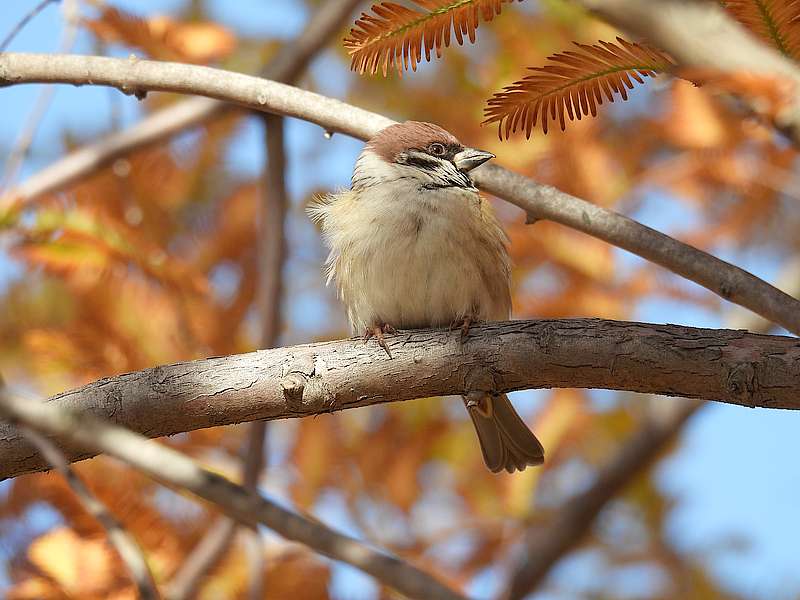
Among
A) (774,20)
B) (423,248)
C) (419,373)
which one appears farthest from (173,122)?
(774,20)

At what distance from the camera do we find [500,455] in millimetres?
3564

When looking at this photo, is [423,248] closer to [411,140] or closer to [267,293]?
[411,140]

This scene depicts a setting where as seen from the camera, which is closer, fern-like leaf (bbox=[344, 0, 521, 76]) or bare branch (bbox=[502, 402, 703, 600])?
fern-like leaf (bbox=[344, 0, 521, 76])

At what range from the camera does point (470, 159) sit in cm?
328

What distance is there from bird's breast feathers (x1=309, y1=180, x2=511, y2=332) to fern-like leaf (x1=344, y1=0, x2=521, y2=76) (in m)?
1.06

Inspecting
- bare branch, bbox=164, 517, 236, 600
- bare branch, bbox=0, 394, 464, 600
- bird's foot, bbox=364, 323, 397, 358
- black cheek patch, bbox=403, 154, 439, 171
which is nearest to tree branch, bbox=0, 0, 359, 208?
black cheek patch, bbox=403, 154, 439, 171

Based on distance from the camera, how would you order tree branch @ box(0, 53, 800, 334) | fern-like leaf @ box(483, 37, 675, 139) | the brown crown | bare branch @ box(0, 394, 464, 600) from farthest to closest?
A: 1. the brown crown
2. tree branch @ box(0, 53, 800, 334)
3. bare branch @ box(0, 394, 464, 600)
4. fern-like leaf @ box(483, 37, 675, 139)

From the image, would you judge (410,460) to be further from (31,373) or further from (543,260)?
(31,373)

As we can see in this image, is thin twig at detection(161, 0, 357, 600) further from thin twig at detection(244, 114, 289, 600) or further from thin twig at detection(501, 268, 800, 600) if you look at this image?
thin twig at detection(501, 268, 800, 600)

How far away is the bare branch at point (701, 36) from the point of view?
→ 2107 millimetres

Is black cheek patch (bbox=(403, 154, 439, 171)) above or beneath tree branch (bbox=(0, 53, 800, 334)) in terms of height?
above

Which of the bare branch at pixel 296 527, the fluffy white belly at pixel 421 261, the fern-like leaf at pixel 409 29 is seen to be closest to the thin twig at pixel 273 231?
the fluffy white belly at pixel 421 261

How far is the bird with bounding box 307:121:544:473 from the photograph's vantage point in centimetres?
329

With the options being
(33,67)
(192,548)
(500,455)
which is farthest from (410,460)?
(33,67)
